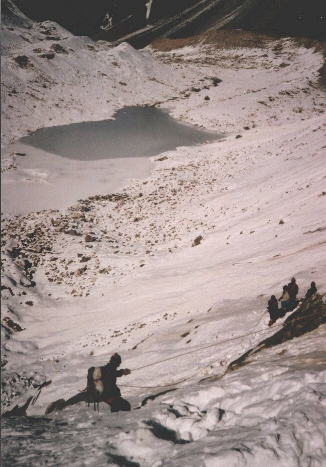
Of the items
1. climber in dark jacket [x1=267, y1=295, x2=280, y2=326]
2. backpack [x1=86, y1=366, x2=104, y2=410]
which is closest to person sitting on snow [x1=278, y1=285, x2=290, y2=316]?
climber in dark jacket [x1=267, y1=295, x2=280, y2=326]

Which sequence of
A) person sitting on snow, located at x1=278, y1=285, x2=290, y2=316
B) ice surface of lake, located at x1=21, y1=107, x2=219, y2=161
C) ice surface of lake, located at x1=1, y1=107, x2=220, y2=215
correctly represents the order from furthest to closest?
ice surface of lake, located at x1=21, y1=107, x2=219, y2=161, ice surface of lake, located at x1=1, y1=107, x2=220, y2=215, person sitting on snow, located at x1=278, y1=285, x2=290, y2=316

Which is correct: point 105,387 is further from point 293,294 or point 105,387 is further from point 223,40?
point 223,40

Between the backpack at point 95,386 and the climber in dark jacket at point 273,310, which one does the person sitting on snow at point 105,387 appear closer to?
the backpack at point 95,386

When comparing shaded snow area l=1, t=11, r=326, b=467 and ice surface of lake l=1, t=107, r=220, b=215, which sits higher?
ice surface of lake l=1, t=107, r=220, b=215

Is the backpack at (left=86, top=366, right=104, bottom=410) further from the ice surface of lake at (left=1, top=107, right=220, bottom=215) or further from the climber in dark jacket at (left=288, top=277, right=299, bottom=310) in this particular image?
the ice surface of lake at (left=1, top=107, right=220, bottom=215)

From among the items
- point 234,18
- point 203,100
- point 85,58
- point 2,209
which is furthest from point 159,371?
point 234,18

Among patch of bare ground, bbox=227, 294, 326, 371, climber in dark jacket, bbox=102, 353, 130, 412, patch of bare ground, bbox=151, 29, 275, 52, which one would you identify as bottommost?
climber in dark jacket, bbox=102, 353, 130, 412

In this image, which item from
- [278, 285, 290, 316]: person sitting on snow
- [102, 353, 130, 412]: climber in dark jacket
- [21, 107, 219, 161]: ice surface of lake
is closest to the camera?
[102, 353, 130, 412]: climber in dark jacket

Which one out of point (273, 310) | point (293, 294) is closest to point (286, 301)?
point (293, 294)

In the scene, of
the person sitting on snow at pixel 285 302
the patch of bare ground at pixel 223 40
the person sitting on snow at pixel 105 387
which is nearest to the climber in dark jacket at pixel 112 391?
the person sitting on snow at pixel 105 387
